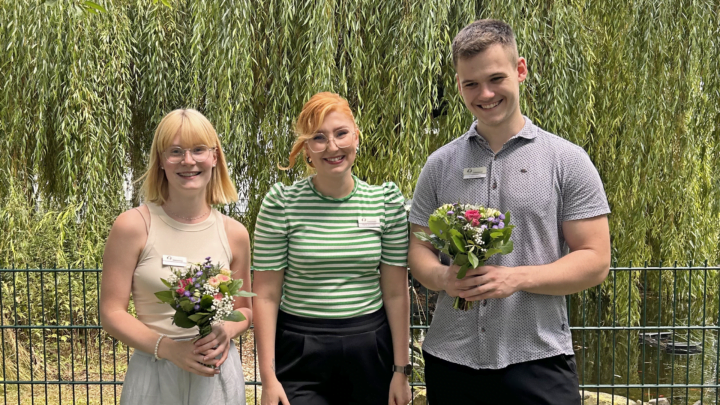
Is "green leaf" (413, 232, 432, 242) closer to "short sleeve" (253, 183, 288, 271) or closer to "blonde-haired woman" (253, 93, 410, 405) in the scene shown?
"blonde-haired woman" (253, 93, 410, 405)

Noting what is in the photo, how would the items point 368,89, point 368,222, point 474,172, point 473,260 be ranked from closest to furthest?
1. point 473,260
2. point 474,172
3. point 368,222
4. point 368,89

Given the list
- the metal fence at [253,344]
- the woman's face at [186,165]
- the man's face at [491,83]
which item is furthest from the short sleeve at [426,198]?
the metal fence at [253,344]

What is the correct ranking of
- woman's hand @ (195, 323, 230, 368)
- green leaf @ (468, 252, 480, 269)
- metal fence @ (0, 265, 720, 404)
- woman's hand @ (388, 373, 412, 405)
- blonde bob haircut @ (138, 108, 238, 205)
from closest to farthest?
green leaf @ (468, 252, 480, 269), woman's hand @ (195, 323, 230, 368), blonde bob haircut @ (138, 108, 238, 205), woman's hand @ (388, 373, 412, 405), metal fence @ (0, 265, 720, 404)

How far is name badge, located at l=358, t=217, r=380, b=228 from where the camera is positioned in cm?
244

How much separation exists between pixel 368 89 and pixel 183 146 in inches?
155

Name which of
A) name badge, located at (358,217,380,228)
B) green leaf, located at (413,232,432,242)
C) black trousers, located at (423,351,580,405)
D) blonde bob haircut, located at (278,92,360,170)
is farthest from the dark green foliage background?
black trousers, located at (423,351,580,405)

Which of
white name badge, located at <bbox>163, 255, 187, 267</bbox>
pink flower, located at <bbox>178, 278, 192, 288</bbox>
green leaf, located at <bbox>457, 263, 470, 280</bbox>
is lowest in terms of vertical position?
pink flower, located at <bbox>178, 278, 192, 288</bbox>

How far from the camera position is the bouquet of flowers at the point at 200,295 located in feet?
6.84

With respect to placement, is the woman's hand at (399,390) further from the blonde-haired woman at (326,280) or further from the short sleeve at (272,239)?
the short sleeve at (272,239)

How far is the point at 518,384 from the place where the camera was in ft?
7.41

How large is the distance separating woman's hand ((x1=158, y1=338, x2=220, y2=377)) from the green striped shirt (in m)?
0.39

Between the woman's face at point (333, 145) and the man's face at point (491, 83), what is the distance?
45 centimetres

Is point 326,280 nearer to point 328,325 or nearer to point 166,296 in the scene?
point 328,325

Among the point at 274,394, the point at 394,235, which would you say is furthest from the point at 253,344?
the point at 394,235
